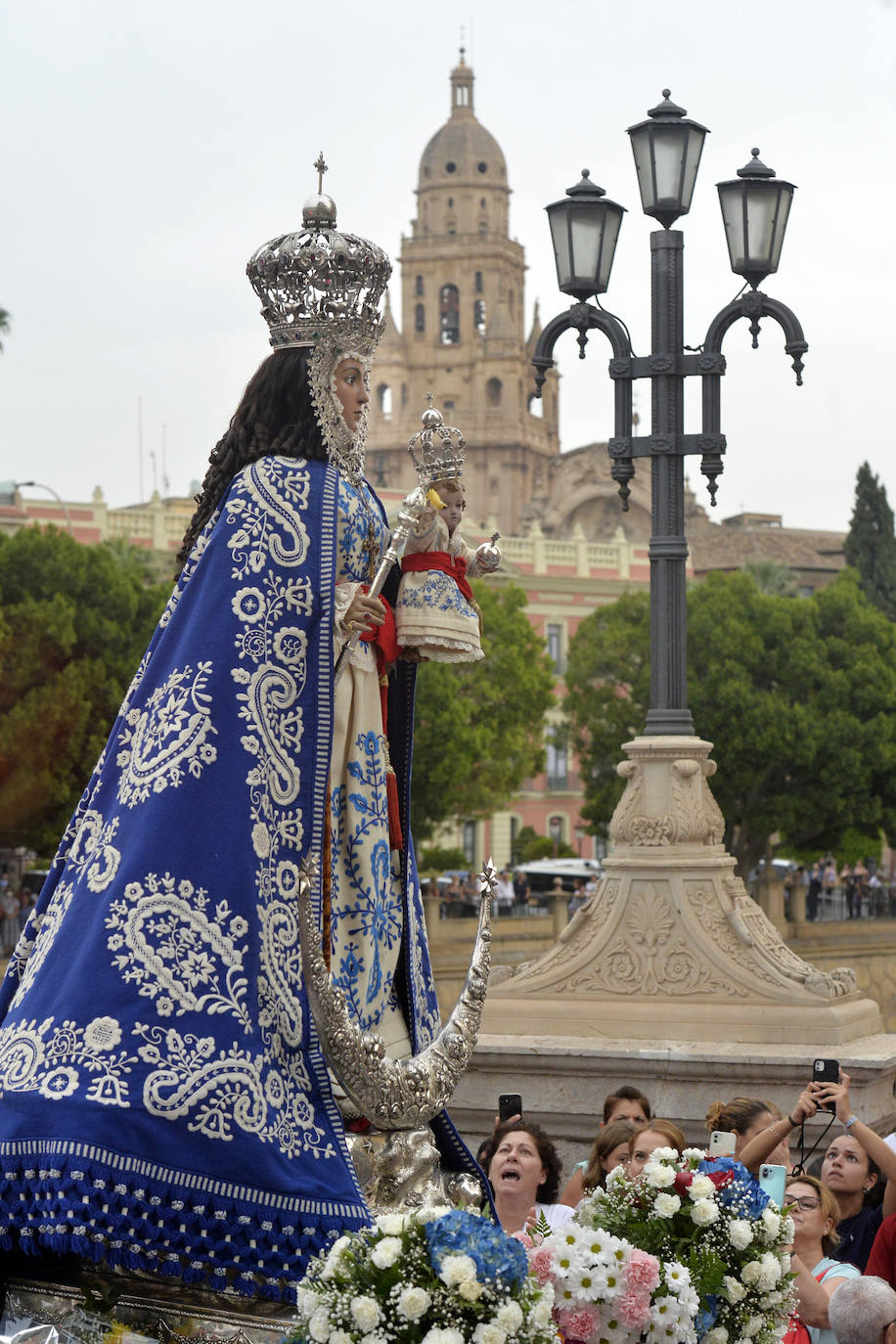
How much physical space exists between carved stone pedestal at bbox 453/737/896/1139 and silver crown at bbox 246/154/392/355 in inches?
143

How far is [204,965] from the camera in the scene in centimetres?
453

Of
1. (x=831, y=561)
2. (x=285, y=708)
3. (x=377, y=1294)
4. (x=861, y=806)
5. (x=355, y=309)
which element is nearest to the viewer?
(x=377, y=1294)

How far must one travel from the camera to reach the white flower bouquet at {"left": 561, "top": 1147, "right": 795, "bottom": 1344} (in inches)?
156

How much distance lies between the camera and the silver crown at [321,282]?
5129 millimetres

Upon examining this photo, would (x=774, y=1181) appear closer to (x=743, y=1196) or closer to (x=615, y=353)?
(x=743, y=1196)

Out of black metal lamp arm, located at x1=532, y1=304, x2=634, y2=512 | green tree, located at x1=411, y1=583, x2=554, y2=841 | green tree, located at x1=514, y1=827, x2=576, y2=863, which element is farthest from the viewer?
green tree, located at x1=514, y1=827, x2=576, y2=863

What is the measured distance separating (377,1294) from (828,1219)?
2.18m

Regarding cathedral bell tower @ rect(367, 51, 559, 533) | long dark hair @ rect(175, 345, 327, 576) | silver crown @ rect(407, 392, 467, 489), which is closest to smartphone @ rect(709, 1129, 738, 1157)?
silver crown @ rect(407, 392, 467, 489)

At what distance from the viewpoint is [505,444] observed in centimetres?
9094

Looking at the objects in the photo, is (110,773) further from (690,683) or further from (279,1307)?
(690,683)

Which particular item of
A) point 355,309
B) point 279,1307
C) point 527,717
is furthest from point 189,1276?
point 527,717

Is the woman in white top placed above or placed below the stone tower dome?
below

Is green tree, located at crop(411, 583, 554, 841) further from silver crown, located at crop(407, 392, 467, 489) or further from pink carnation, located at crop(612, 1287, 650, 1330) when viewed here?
pink carnation, located at crop(612, 1287, 650, 1330)

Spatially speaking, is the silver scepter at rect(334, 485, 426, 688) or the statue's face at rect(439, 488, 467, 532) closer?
the silver scepter at rect(334, 485, 426, 688)
